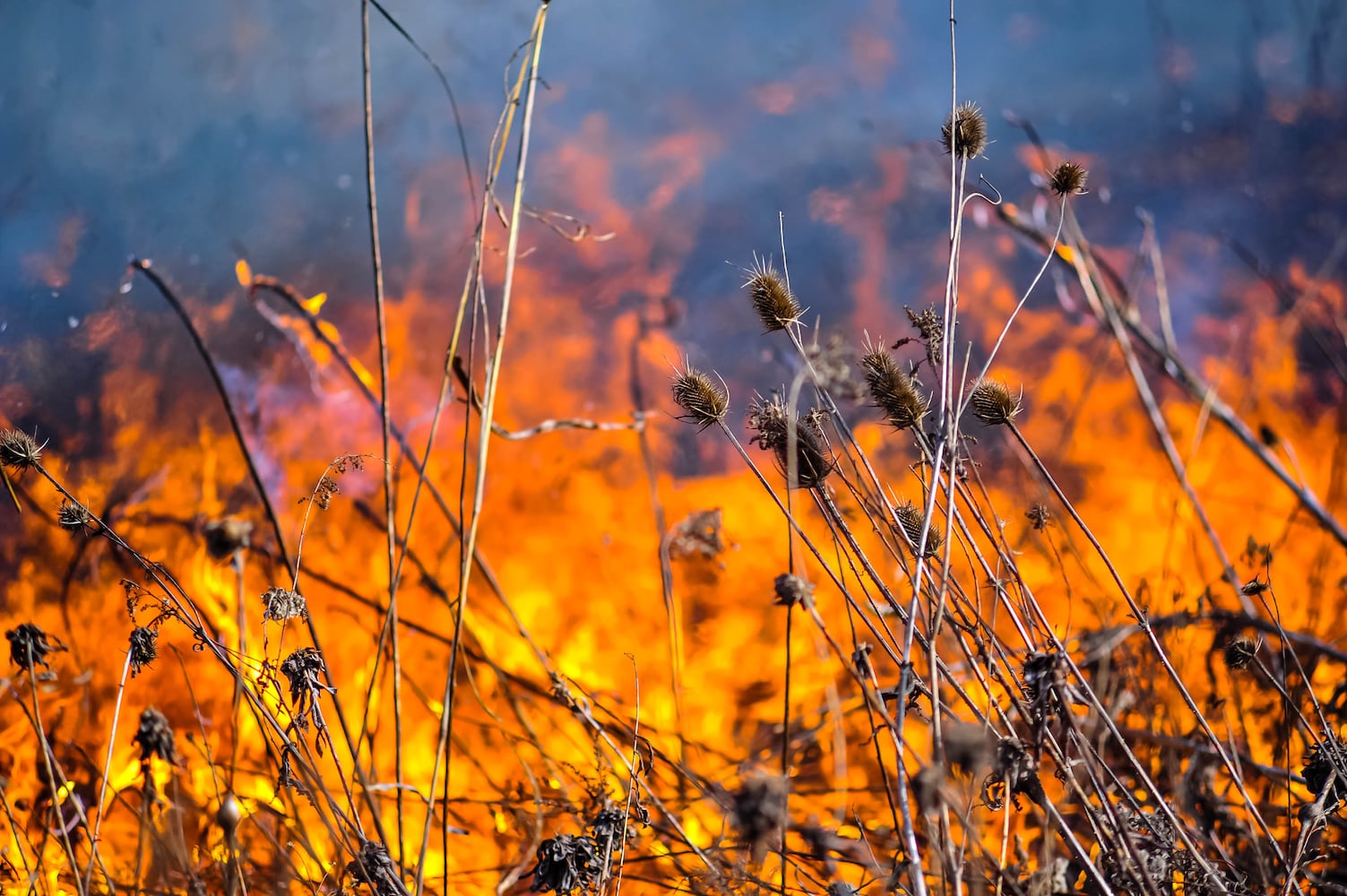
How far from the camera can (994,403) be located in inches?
35.4

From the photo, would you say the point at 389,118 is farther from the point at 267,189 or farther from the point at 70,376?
the point at 70,376

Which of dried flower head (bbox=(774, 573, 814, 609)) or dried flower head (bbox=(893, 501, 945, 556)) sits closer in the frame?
dried flower head (bbox=(774, 573, 814, 609))

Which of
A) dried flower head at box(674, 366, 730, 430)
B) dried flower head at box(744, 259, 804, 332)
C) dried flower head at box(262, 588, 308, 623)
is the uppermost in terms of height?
dried flower head at box(744, 259, 804, 332)

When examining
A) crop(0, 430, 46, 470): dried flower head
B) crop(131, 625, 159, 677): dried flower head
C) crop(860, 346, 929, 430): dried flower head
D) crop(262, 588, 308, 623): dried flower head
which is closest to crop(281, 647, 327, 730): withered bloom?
crop(262, 588, 308, 623): dried flower head

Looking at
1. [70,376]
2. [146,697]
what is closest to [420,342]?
[70,376]

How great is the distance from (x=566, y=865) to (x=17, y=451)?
30.2 inches

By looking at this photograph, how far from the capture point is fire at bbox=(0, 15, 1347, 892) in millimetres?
1698

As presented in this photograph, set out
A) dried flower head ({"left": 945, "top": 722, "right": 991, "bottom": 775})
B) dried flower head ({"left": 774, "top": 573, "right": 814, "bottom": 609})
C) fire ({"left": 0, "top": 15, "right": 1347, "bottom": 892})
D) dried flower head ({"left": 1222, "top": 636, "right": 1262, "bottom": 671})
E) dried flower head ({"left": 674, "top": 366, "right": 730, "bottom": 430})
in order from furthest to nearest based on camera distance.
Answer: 1. fire ({"left": 0, "top": 15, "right": 1347, "bottom": 892})
2. dried flower head ({"left": 1222, "top": 636, "right": 1262, "bottom": 671})
3. dried flower head ({"left": 674, "top": 366, "right": 730, "bottom": 430})
4. dried flower head ({"left": 774, "top": 573, "right": 814, "bottom": 609})
5. dried flower head ({"left": 945, "top": 722, "right": 991, "bottom": 775})

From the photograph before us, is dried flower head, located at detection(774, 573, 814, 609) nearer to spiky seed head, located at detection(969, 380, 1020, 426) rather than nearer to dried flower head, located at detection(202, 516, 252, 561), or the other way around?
spiky seed head, located at detection(969, 380, 1020, 426)

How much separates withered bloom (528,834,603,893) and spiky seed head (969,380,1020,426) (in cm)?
64

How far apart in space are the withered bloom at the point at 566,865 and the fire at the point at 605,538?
71 cm

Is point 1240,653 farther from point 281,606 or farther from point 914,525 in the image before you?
point 281,606

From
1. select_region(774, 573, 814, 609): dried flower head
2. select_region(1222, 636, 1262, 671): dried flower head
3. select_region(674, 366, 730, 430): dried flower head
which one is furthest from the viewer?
select_region(1222, 636, 1262, 671): dried flower head

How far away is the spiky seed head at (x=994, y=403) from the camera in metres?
0.90
